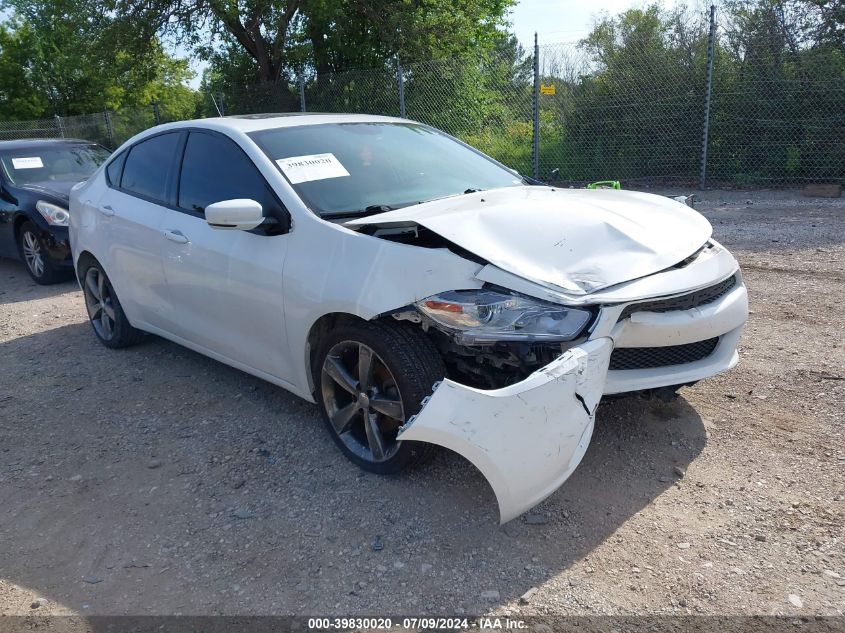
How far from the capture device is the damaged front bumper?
8.47 ft

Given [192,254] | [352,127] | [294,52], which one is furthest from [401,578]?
[294,52]

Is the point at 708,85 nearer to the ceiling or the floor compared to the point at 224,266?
nearer to the ceiling

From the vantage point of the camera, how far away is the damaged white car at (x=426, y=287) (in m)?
2.71

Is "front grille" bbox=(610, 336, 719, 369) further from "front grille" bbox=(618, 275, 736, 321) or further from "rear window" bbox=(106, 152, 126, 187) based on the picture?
"rear window" bbox=(106, 152, 126, 187)

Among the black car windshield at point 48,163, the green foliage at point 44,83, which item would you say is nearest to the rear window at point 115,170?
the black car windshield at point 48,163

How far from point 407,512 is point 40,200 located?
22.2ft

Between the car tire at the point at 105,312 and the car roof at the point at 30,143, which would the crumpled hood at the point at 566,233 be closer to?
the car tire at the point at 105,312

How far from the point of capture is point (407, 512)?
3.13 m

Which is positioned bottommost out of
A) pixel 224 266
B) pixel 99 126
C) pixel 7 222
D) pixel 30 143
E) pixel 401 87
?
pixel 7 222

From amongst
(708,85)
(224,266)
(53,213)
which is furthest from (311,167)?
(708,85)

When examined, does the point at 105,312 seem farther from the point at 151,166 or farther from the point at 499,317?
the point at 499,317

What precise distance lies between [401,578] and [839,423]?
7.85ft

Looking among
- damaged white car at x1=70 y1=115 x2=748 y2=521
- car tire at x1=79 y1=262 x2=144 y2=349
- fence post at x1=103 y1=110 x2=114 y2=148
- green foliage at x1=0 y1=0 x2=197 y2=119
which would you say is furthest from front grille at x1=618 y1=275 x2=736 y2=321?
green foliage at x1=0 y1=0 x2=197 y2=119

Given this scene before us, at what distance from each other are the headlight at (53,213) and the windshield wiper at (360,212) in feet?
18.1
